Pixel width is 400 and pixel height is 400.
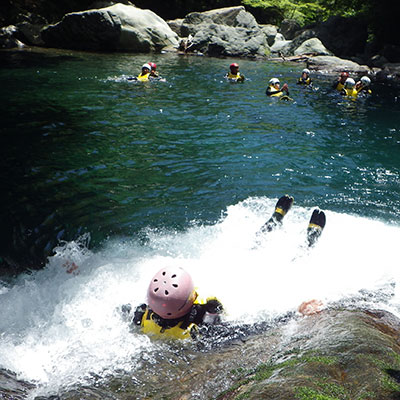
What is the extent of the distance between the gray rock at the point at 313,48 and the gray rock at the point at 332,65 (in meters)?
2.86

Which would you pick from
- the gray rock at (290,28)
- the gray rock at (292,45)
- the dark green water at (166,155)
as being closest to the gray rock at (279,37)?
the gray rock at (292,45)

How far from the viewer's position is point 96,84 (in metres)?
17.3

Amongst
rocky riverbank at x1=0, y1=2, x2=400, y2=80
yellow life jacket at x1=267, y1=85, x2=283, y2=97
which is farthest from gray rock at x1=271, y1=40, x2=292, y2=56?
yellow life jacket at x1=267, y1=85, x2=283, y2=97

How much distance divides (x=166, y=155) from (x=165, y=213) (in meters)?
2.87

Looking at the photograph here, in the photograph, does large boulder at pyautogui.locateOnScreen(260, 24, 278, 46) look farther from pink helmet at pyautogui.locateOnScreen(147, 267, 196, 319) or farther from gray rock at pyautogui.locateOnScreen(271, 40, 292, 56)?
pink helmet at pyautogui.locateOnScreen(147, 267, 196, 319)

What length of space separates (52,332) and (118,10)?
28487 millimetres

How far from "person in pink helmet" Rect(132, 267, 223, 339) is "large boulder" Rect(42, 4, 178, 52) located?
26.7 metres

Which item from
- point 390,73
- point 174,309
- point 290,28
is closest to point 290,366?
point 174,309

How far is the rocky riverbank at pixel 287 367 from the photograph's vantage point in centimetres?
283

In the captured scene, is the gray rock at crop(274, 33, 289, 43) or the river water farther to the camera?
the gray rock at crop(274, 33, 289, 43)

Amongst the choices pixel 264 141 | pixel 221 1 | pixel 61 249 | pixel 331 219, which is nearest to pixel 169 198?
pixel 61 249

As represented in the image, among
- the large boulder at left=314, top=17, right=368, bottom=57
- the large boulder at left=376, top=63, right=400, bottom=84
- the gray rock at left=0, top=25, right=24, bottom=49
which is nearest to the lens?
the large boulder at left=376, top=63, right=400, bottom=84

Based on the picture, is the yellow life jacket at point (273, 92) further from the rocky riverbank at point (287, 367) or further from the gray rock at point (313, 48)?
the gray rock at point (313, 48)

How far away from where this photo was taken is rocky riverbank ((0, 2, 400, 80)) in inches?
1068
